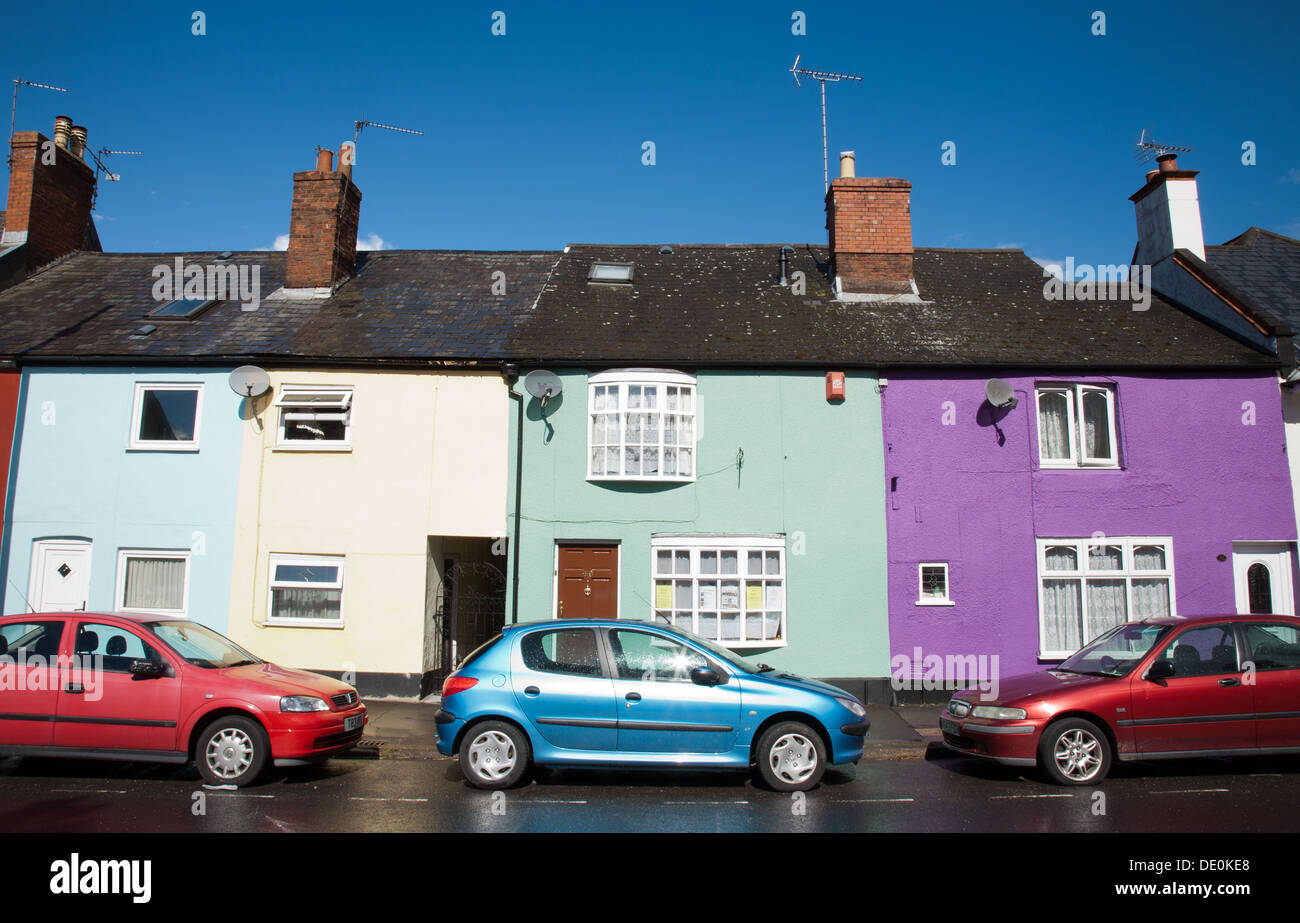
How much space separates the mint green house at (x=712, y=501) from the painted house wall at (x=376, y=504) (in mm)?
685

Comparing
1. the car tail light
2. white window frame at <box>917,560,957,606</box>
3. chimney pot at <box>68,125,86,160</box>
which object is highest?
chimney pot at <box>68,125,86,160</box>

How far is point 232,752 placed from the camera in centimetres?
775

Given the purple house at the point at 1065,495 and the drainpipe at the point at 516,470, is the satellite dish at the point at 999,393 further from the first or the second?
the drainpipe at the point at 516,470

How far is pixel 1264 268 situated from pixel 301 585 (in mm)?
17378

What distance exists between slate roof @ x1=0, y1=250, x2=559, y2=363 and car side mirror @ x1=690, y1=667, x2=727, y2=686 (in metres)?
6.75

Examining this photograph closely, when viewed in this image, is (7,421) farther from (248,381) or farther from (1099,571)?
(1099,571)

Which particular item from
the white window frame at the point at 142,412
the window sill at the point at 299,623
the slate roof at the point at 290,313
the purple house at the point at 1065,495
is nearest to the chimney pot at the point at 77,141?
the slate roof at the point at 290,313

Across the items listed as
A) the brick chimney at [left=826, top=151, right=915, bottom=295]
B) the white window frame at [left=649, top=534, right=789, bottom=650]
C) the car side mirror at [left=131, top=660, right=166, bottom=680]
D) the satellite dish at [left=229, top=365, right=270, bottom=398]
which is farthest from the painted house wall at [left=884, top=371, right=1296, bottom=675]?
the satellite dish at [left=229, top=365, right=270, bottom=398]

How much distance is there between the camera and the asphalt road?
644 cm

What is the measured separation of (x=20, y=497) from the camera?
12617mm

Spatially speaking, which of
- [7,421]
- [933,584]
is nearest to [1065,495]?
[933,584]

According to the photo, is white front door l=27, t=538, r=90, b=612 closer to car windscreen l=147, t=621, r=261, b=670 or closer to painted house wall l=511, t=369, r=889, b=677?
car windscreen l=147, t=621, r=261, b=670
